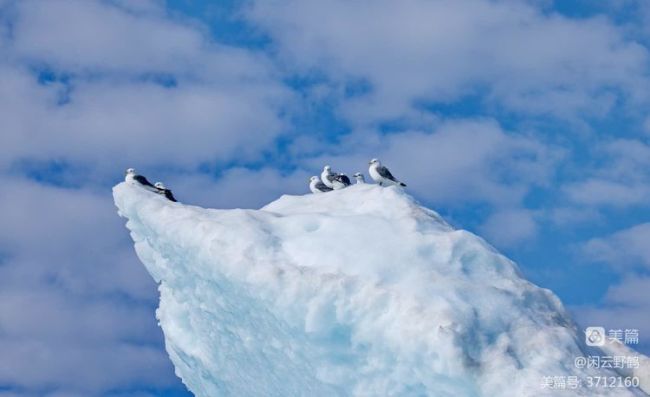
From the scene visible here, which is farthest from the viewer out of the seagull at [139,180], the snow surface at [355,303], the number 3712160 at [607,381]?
the seagull at [139,180]

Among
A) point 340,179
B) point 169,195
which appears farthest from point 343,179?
point 169,195

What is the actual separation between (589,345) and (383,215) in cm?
376

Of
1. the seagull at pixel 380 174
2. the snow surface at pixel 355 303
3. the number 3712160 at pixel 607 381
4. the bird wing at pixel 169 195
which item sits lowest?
the number 3712160 at pixel 607 381

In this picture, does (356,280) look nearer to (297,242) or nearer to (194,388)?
(297,242)

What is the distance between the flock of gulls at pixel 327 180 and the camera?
19.7 meters

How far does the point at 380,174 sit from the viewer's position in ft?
67.4

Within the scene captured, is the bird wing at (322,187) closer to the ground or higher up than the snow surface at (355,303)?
higher up

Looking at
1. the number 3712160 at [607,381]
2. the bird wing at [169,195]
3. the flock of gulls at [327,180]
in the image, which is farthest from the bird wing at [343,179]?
the number 3712160 at [607,381]

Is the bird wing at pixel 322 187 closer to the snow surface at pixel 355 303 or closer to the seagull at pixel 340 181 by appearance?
the seagull at pixel 340 181

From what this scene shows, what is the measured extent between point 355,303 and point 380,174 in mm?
5993

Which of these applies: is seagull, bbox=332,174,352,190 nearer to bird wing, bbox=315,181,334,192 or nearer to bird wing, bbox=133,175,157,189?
bird wing, bbox=315,181,334,192

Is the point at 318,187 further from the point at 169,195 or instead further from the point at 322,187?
the point at 169,195

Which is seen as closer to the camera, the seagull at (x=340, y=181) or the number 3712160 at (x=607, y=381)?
the number 3712160 at (x=607, y=381)

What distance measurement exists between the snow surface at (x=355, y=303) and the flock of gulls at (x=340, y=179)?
2294 mm
